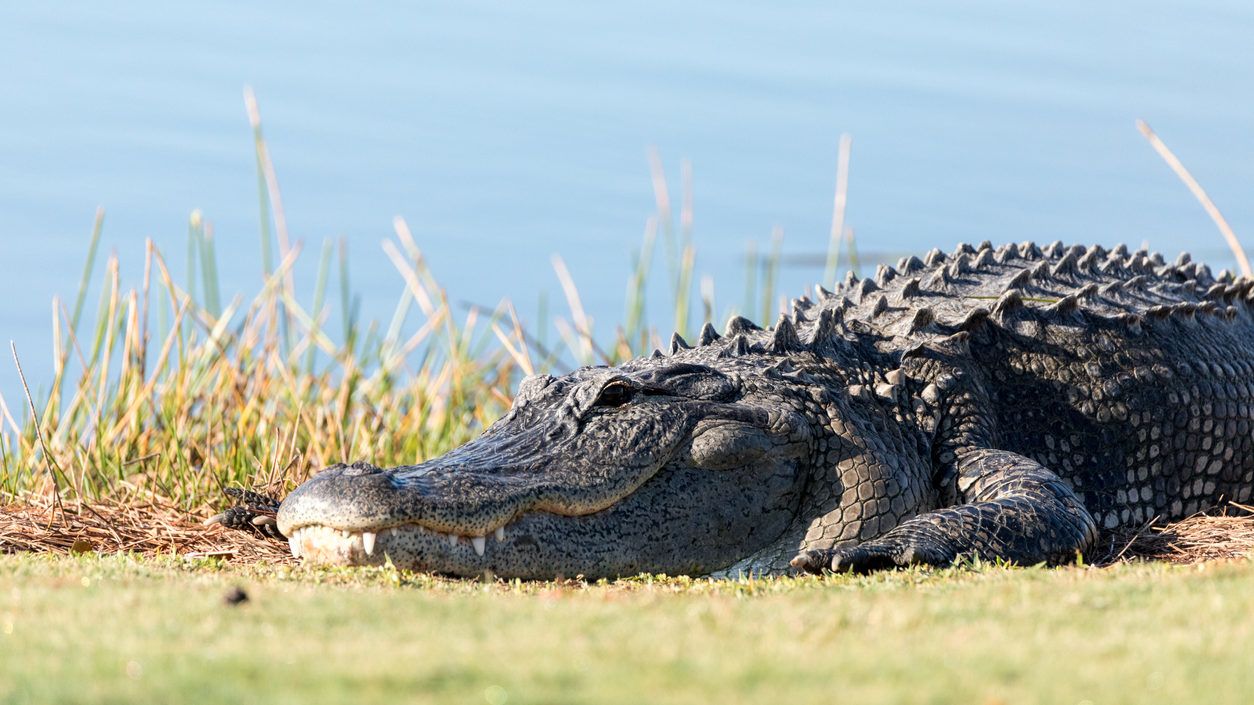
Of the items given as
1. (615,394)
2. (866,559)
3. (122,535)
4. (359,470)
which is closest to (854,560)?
(866,559)

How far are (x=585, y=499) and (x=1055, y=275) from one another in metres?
3.10

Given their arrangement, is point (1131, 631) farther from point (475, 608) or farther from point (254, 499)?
point (254, 499)

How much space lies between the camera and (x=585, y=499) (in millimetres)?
4973

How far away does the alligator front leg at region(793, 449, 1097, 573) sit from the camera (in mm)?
4902

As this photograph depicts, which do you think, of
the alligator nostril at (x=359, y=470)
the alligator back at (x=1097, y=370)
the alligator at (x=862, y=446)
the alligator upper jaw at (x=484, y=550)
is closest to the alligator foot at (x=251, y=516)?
the alligator at (x=862, y=446)

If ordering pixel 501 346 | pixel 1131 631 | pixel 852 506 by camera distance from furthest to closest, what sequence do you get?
pixel 501 346 → pixel 852 506 → pixel 1131 631

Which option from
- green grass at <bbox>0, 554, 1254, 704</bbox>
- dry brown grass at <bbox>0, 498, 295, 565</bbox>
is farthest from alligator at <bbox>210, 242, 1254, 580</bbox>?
green grass at <bbox>0, 554, 1254, 704</bbox>

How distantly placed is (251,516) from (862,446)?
7.48 feet

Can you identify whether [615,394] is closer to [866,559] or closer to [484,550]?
[484,550]

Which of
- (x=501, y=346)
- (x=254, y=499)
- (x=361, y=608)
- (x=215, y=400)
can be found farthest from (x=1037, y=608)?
(x=501, y=346)

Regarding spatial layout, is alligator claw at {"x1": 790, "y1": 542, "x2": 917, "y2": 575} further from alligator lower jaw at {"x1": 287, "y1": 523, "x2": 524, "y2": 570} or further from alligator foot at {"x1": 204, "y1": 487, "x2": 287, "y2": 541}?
alligator foot at {"x1": 204, "y1": 487, "x2": 287, "y2": 541}

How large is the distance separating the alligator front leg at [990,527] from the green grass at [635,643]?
26.8 inches

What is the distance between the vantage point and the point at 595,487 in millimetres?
5020

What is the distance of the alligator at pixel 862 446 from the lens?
478cm
